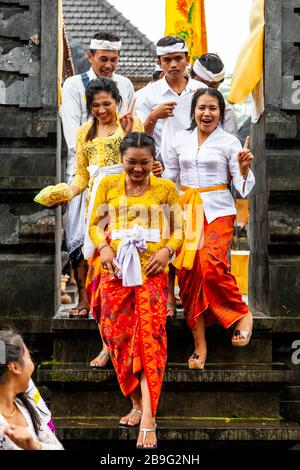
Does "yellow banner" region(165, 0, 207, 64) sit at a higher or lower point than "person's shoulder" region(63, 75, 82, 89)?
higher

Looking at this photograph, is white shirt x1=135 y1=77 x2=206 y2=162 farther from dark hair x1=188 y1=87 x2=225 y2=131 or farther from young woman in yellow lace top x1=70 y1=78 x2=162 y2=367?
young woman in yellow lace top x1=70 y1=78 x2=162 y2=367

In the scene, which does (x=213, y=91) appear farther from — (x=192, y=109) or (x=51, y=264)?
(x=51, y=264)

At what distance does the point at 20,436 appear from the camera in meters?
3.99

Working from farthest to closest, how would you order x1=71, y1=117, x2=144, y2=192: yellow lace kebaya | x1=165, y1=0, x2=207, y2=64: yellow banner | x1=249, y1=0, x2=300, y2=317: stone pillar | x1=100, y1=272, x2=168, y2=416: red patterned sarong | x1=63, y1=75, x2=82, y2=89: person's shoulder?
1. x1=165, y1=0, x2=207, y2=64: yellow banner
2. x1=63, y1=75, x2=82, y2=89: person's shoulder
3. x1=249, y1=0, x2=300, y2=317: stone pillar
4. x1=71, y1=117, x2=144, y2=192: yellow lace kebaya
5. x1=100, y1=272, x2=168, y2=416: red patterned sarong

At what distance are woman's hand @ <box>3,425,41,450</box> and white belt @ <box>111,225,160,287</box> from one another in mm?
2279

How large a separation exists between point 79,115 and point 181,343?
1.84m

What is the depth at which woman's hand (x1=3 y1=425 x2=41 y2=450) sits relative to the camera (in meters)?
3.99

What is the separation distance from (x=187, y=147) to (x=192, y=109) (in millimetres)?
266

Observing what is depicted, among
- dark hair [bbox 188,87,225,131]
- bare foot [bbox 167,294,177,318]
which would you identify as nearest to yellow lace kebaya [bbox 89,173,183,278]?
dark hair [bbox 188,87,225,131]

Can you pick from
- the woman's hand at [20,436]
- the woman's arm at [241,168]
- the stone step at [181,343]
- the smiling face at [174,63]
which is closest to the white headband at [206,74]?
the smiling face at [174,63]

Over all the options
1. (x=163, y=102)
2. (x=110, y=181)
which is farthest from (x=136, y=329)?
(x=163, y=102)

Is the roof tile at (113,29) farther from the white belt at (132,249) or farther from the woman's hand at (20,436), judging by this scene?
the woman's hand at (20,436)

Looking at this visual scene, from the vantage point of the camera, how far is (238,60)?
25.0ft
